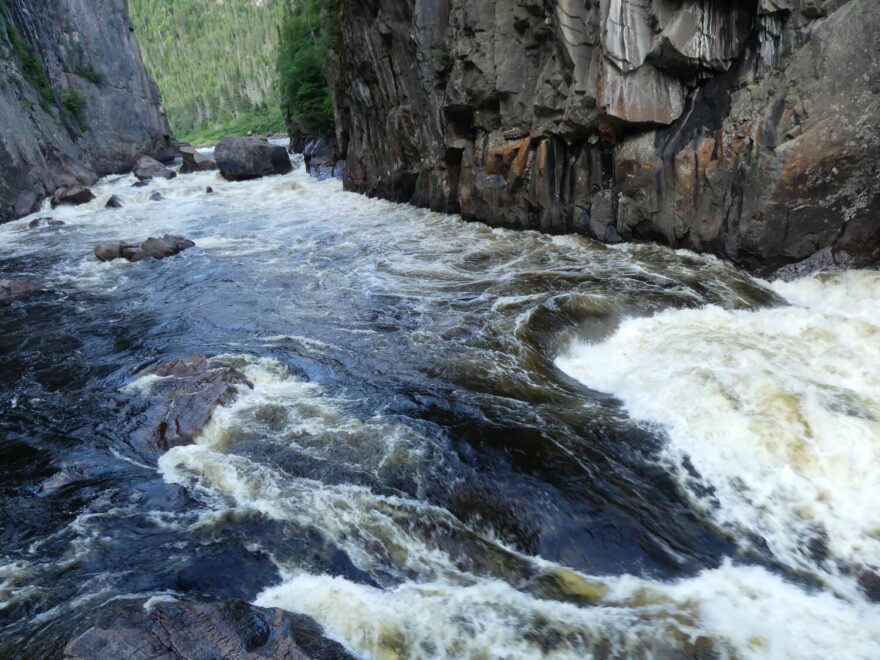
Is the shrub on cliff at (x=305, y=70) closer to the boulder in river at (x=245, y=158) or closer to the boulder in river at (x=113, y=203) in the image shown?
the boulder in river at (x=245, y=158)

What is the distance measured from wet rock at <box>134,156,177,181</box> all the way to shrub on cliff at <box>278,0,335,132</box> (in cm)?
850

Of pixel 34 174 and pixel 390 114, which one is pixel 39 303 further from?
pixel 34 174

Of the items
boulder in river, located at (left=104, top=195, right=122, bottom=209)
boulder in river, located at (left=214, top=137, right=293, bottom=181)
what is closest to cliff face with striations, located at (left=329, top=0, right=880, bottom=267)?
boulder in river, located at (left=104, top=195, right=122, bottom=209)

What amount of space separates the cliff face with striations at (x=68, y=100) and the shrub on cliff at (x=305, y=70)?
12386 millimetres

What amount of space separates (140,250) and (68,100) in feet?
85.0

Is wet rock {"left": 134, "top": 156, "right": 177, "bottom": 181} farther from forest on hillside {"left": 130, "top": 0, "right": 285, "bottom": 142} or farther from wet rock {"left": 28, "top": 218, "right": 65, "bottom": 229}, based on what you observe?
forest on hillside {"left": 130, "top": 0, "right": 285, "bottom": 142}

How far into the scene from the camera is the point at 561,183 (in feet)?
49.6

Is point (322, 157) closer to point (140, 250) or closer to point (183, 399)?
point (140, 250)

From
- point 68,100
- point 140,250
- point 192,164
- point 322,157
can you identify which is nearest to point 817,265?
point 140,250

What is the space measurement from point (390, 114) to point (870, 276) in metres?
17.0

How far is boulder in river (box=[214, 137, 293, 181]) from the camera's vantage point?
32938mm

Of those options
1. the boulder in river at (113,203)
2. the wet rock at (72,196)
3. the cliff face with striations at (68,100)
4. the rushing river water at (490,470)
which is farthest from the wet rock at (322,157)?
the rushing river water at (490,470)

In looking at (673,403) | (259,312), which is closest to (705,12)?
(673,403)

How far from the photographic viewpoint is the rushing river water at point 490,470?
15.4ft
